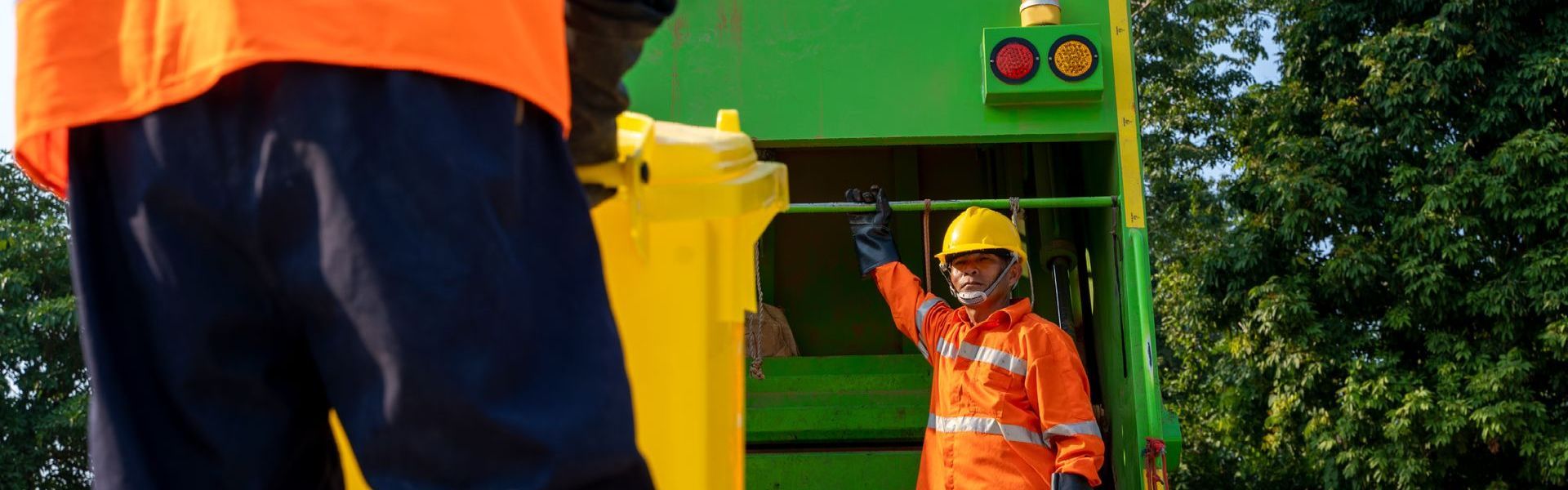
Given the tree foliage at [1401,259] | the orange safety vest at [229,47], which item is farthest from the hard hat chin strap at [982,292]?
the tree foliage at [1401,259]

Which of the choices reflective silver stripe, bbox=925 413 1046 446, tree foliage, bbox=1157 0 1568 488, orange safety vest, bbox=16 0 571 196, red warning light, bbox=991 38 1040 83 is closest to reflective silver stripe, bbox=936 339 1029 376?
reflective silver stripe, bbox=925 413 1046 446

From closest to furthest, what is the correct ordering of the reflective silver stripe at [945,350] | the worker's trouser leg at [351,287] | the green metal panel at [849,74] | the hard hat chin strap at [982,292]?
the worker's trouser leg at [351,287], the green metal panel at [849,74], the reflective silver stripe at [945,350], the hard hat chin strap at [982,292]

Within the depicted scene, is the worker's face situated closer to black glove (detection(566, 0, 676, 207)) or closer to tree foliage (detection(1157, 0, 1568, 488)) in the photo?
black glove (detection(566, 0, 676, 207))

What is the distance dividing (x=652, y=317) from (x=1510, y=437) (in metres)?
9.75

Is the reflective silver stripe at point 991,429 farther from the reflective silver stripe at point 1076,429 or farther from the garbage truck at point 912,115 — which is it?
the garbage truck at point 912,115

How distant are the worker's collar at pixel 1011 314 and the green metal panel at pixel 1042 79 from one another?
0.58m

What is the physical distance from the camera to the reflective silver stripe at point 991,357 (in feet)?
12.6

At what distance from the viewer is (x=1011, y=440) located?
12.3ft

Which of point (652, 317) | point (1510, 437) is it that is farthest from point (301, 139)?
point (1510, 437)

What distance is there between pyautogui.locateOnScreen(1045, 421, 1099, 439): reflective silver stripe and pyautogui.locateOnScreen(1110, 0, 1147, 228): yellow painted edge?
513 mm

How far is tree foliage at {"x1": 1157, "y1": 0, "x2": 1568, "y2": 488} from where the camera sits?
9.92 meters

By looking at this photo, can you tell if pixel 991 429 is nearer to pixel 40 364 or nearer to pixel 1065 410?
pixel 1065 410

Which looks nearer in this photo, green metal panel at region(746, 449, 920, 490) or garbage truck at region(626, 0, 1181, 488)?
garbage truck at region(626, 0, 1181, 488)

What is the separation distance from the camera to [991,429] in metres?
3.78
